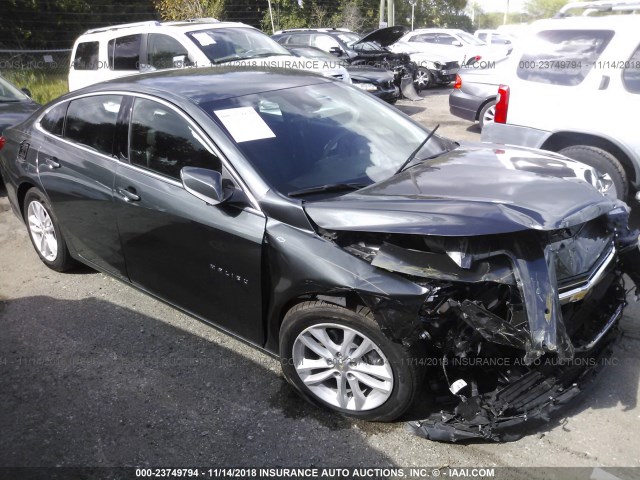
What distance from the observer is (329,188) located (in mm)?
2988

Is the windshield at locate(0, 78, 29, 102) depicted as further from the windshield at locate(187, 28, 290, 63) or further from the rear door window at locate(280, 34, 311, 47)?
the rear door window at locate(280, 34, 311, 47)

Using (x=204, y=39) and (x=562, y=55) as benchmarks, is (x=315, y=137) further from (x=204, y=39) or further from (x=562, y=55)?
(x=204, y=39)

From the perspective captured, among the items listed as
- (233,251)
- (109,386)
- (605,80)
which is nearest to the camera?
(233,251)

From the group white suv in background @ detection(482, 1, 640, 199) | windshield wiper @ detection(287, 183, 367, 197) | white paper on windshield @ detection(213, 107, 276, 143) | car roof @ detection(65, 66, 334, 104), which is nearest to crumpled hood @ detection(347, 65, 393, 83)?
white suv in background @ detection(482, 1, 640, 199)

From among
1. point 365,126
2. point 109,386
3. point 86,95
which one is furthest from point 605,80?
point 109,386

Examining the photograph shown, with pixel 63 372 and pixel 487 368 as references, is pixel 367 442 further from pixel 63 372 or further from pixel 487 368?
pixel 63 372

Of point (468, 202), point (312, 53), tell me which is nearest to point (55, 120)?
point (468, 202)

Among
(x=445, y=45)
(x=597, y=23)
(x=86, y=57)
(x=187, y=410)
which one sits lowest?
(x=187, y=410)

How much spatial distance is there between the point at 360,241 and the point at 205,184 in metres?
0.88

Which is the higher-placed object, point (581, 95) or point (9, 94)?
point (581, 95)

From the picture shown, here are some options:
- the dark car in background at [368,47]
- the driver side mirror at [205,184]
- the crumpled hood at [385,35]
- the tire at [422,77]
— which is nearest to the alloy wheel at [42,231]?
the driver side mirror at [205,184]

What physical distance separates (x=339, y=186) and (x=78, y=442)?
76.0 inches

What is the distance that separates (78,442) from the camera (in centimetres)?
283

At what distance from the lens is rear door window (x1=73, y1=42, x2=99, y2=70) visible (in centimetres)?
916
